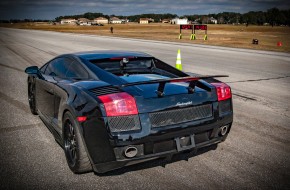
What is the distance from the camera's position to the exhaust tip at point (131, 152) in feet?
9.68

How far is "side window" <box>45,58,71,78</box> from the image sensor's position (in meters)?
4.32

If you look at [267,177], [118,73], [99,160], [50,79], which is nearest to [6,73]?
[50,79]

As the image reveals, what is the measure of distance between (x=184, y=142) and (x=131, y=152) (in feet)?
2.01

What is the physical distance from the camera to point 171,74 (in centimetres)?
434

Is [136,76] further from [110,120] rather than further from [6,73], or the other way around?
[6,73]

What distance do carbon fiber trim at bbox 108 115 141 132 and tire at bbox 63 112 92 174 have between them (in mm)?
487

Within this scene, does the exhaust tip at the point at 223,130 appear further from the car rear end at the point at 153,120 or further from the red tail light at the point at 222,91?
the red tail light at the point at 222,91

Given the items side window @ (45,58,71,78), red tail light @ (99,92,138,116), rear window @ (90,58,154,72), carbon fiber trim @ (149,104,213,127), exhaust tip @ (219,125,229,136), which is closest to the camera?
red tail light @ (99,92,138,116)

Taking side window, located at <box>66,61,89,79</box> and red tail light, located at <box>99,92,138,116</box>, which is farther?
side window, located at <box>66,61,89,79</box>

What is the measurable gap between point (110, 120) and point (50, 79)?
6.14 feet

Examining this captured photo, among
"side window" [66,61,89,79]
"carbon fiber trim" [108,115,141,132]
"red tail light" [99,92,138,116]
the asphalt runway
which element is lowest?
the asphalt runway

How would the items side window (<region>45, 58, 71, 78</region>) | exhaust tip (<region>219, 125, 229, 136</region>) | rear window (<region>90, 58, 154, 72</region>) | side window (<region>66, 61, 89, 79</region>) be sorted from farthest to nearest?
side window (<region>45, 58, 71, 78</region>) < rear window (<region>90, 58, 154, 72</region>) < side window (<region>66, 61, 89, 79</region>) < exhaust tip (<region>219, 125, 229, 136</region>)

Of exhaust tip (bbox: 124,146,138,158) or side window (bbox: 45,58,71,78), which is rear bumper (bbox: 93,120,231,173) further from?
side window (bbox: 45,58,71,78)

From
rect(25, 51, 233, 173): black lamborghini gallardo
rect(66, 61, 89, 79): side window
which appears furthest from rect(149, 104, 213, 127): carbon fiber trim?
rect(66, 61, 89, 79): side window
